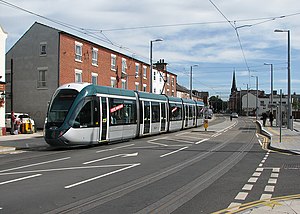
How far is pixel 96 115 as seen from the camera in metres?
19.0

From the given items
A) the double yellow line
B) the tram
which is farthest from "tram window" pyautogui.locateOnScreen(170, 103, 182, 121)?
the double yellow line

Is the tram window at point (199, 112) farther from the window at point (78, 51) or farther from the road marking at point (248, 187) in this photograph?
the road marking at point (248, 187)

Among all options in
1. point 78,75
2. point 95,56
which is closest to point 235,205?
point 78,75

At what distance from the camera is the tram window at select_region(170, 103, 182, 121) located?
3162cm

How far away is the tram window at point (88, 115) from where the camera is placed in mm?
18016

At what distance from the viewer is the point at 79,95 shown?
1809cm

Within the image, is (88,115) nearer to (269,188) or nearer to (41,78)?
(269,188)

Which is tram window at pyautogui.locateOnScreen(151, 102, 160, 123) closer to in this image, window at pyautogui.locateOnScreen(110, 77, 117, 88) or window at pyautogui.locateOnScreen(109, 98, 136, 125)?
window at pyautogui.locateOnScreen(109, 98, 136, 125)

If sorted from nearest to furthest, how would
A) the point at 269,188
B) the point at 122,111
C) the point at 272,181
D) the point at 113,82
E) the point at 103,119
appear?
the point at 269,188
the point at 272,181
the point at 103,119
the point at 122,111
the point at 113,82

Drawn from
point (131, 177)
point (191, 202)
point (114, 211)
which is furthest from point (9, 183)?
point (191, 202)

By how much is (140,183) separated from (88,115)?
371 inches

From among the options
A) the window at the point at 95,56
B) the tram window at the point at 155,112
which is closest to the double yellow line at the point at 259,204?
the tram window at the point at 155,112

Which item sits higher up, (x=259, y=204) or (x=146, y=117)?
(x=146, y=117)

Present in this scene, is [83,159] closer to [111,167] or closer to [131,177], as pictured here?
[111,167]
